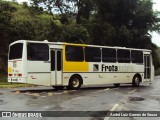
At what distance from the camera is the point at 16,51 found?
22.8 metres

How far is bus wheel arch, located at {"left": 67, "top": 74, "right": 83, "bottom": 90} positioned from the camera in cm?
2440

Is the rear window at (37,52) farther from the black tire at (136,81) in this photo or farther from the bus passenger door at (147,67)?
the bus passenger door at (147,67)

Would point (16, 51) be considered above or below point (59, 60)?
above

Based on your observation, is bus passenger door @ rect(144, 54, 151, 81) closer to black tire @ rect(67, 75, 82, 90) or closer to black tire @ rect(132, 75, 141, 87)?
black tire @ rect(132, 75, 141, 87)

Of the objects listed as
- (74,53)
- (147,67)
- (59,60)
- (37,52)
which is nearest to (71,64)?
(74,53)

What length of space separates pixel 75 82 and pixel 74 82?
0.29 feet

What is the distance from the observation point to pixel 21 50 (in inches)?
875

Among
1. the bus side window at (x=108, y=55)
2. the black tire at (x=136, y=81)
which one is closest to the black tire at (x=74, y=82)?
the bus side window at (x=108, y=55)

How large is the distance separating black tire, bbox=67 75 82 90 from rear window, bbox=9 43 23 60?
3902 millimetres

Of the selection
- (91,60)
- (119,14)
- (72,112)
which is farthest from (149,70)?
(119,14)

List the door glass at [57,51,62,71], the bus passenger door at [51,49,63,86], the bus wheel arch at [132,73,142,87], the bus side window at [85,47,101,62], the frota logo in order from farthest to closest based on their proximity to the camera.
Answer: the bus wheel arch at [132,73,142,87], the frota logo, the bus side window at [85,47,101,62], the door glass at [57,51,62,71], the bus passenger door at [51,49,63,86]

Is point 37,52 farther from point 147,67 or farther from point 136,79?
point 147,67

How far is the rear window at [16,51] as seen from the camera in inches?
880

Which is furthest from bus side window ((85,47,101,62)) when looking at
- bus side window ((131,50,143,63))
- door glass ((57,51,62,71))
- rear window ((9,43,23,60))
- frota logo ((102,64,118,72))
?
rear window ((9,43,23,60))
